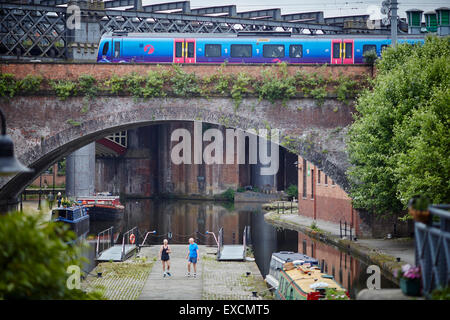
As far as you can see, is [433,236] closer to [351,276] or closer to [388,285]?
[388,285]

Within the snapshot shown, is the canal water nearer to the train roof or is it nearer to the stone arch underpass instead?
the stone arch underpass

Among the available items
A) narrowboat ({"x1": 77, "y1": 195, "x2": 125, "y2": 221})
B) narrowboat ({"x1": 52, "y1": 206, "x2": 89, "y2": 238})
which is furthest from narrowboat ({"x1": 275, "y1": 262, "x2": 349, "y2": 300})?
narrowboat ({"x1": 77, "y1": 195, "x2": 125, "y2": 221})

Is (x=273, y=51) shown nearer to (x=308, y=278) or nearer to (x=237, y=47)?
(x=237, y=47)

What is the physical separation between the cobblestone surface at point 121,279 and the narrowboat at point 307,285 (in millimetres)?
3731

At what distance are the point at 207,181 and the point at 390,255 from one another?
131 feet

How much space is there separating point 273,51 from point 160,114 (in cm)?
692

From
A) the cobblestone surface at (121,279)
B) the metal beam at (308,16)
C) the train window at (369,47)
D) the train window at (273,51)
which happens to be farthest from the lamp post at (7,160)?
the metal beam at (308,16)

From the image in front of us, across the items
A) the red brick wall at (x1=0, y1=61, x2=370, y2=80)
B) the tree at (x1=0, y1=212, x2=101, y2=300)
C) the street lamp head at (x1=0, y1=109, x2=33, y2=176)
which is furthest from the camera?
the red brick wall at (x1=0, y1=61, x2=370, y2=80)

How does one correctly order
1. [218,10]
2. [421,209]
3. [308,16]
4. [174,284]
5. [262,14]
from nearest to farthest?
[421,209]
[174,284]
[218,10]
[262,14]
[308,16]

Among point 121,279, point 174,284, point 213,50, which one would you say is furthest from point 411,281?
point 213,50

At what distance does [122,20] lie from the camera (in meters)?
48.3

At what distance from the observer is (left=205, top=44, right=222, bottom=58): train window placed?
2762 cm

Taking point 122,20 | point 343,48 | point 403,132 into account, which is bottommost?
point 403,132

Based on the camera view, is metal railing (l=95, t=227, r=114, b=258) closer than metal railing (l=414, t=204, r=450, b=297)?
No
